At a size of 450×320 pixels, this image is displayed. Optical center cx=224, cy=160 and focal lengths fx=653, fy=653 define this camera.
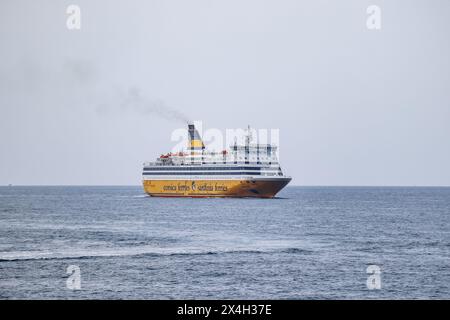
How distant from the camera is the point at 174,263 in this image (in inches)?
1622

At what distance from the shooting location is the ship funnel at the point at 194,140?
132 m

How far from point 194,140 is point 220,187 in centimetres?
2117

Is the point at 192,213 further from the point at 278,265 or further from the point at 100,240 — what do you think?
the point at 278,265

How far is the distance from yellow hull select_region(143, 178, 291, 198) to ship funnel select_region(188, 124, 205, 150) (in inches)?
428

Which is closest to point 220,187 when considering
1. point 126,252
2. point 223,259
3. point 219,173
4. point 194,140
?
point 219,173

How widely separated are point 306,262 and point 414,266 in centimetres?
673

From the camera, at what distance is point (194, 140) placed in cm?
13262

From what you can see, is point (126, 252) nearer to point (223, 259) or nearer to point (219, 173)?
point (223, 259)

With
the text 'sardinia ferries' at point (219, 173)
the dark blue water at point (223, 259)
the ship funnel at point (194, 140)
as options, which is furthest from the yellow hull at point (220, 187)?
the dark blue water at point (223, 259)

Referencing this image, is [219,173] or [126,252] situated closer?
[126,252]

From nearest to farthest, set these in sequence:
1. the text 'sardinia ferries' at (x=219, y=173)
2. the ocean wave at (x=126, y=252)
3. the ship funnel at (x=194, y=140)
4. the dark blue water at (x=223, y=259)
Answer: the dark blue water at (x=223, y=259) < the ocean wave at (x=126, y=252) < the text 'sardinia ferries' at (x=219, y=173) < the ship funnel at (x=194, y=140)

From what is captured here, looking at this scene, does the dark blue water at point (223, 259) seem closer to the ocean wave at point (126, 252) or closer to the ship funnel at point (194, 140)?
the ocean wave at point (126, 252)

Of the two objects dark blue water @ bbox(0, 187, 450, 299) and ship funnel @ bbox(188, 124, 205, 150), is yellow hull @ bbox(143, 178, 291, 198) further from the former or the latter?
dark blue water @ bbox(0, 187, 450, 299)
